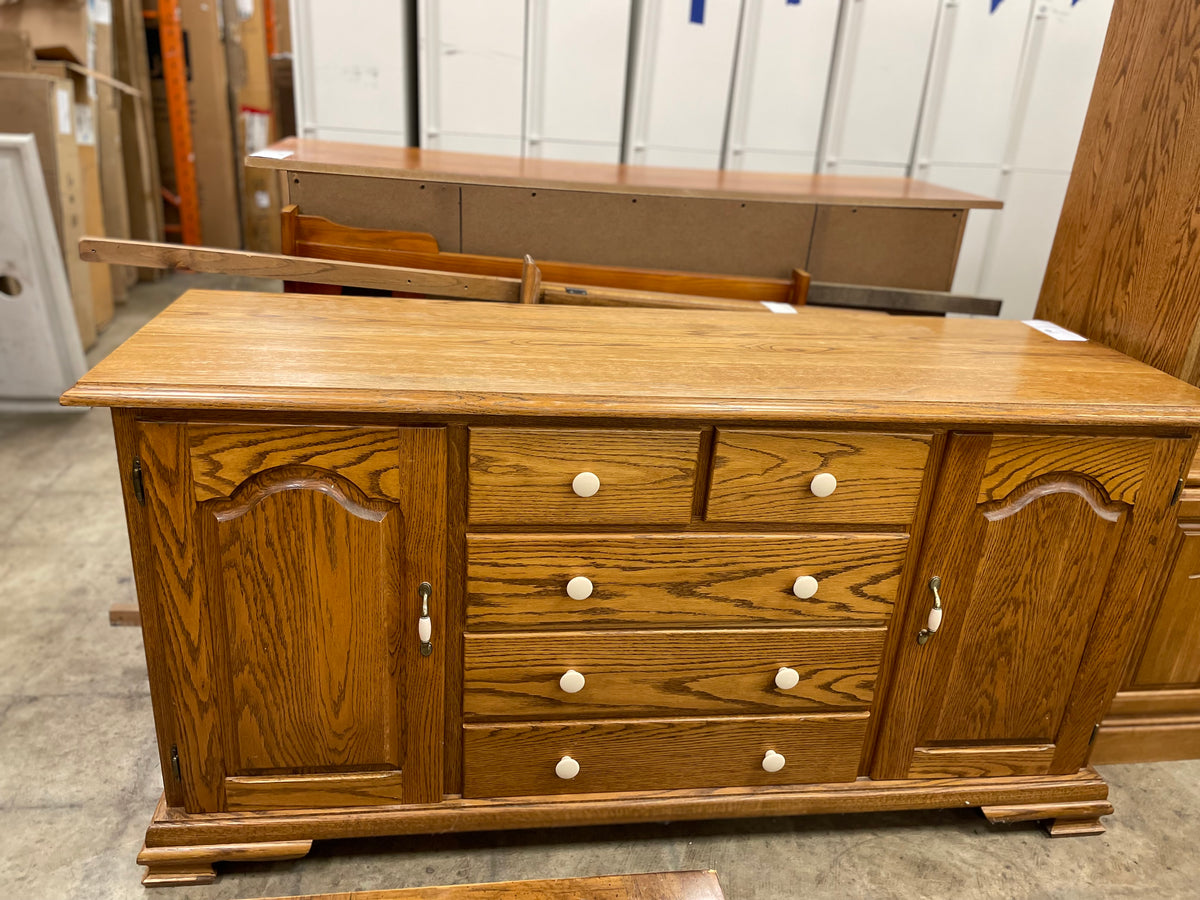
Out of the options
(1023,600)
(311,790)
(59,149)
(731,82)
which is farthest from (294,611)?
(731,82)

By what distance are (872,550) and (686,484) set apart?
340mm

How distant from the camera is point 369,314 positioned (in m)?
1.52

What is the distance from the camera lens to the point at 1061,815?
163cm

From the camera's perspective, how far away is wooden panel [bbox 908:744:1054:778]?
5.12 feet

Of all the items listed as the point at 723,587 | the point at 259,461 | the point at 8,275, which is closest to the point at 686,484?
the point at 723,587

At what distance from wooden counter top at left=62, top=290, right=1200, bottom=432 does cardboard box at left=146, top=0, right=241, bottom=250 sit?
13.9 ft

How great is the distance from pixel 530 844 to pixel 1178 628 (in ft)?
4.32

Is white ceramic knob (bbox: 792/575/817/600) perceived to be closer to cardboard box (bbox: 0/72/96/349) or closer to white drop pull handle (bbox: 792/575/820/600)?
white drop pull handle (bbox: 792/575/820/600)

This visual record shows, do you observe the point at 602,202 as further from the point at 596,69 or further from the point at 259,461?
the point at 596,69

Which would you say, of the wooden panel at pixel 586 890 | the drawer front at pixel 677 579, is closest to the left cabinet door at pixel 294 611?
the drawer front at pixel 677 579

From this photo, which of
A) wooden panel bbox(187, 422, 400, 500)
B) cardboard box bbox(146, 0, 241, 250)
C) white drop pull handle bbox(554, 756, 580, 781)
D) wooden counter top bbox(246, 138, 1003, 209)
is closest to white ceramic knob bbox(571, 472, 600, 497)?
wooden panel bbox(187, 422, 400, 500)

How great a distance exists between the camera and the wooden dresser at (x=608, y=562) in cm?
122

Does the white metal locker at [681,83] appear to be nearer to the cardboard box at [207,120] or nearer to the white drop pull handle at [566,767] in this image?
the cardboard box at [207,120]

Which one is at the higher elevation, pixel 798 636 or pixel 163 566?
pixel 163 566
